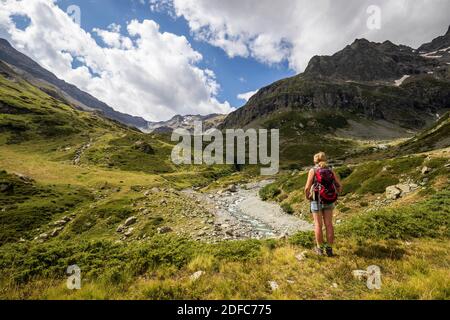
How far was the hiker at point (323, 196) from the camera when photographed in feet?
31.0

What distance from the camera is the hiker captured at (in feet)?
31.0

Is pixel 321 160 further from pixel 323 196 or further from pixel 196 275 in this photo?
pixel 196 275

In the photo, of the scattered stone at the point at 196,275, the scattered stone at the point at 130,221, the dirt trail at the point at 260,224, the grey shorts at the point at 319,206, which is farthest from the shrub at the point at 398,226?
the scattered stone at the point at 130,221

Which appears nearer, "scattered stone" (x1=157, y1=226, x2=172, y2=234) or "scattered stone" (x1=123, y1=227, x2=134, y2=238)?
"scattered stone" (x1=157, y1=226, x2=172, y2=234)

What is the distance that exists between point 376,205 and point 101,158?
110 m

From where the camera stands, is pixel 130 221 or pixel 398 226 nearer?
pixel 398 226

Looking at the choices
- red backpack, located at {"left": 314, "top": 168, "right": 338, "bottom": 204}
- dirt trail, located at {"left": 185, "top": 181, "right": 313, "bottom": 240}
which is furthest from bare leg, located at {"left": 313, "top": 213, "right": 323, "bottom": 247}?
dirt trail, located at {"left": 185, "top": 181, "right": 313, "bottom": 240}

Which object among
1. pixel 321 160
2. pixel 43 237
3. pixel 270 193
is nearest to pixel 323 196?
pixel 321 160

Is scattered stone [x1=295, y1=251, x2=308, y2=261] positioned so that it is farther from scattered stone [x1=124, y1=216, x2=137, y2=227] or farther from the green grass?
the green grass

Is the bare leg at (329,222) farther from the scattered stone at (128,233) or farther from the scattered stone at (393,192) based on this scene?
the scattered stone at (128,233)

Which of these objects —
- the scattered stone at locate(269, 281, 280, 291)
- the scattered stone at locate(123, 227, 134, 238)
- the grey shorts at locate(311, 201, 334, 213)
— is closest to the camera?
the scattered stone at locate(269, 281, 280, 291)

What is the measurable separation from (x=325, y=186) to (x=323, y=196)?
0.37 meters

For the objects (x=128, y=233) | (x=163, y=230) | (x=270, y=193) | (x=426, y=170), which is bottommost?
→ (x=128, y=233)

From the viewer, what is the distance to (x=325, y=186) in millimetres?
9492
